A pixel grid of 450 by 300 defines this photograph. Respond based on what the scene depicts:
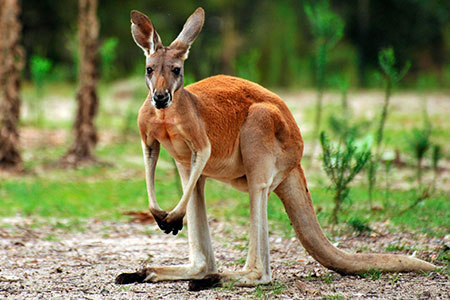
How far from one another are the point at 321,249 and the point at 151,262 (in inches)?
46.4

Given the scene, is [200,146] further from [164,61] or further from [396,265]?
[396,265]

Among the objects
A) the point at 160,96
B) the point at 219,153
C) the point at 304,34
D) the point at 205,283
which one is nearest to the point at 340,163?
the point at 219,153

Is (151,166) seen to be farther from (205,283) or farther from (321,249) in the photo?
(321,249)

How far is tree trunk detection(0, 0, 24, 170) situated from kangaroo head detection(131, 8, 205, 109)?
5.08 metres

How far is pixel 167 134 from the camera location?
3.42m

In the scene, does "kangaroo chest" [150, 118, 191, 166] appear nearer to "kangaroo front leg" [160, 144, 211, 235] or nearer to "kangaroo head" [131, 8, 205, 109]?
"kangaroo front leg" [160, 144, 211, 235]

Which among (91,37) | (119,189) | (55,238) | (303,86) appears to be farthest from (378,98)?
(55,238)

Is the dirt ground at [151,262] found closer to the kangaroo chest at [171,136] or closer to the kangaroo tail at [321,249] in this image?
the kangaroo tail at [321,249]

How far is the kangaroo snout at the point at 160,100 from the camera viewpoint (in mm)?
3143

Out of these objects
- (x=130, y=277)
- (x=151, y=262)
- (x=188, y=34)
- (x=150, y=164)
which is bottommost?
(x=151, y=262)

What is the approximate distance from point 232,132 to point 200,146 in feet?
1.07

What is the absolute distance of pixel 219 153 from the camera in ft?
12.0

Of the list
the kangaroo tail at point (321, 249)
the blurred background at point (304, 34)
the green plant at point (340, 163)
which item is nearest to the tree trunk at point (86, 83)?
the green plant at point (340, 163)

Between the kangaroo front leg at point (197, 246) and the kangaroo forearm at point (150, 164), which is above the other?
the kangaroo forearm at point (150, 164)
